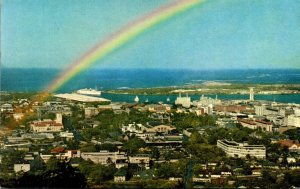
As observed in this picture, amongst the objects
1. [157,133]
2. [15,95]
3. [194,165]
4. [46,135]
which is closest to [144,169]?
[194,165]

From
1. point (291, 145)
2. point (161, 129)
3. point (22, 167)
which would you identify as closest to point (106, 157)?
point (22, 167)

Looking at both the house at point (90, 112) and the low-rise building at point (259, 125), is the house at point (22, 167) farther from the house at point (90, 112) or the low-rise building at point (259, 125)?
the low-rise building at point (259, 125)

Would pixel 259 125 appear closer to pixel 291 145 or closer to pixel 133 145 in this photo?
pixel 291 145

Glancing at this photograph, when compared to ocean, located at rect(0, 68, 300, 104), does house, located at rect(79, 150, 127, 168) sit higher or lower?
lower

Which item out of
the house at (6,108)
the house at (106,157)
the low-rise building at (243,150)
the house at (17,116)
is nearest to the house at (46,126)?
the house at (17,116)

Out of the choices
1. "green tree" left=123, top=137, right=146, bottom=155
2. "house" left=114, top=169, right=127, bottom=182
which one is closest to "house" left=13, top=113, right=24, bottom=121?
"green tree" left=123, top=137, right=146, bottom=155

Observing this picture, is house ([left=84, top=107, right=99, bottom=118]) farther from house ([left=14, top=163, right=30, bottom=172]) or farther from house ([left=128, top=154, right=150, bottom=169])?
house ([left=14, top=163, right=30, bottom=172])
